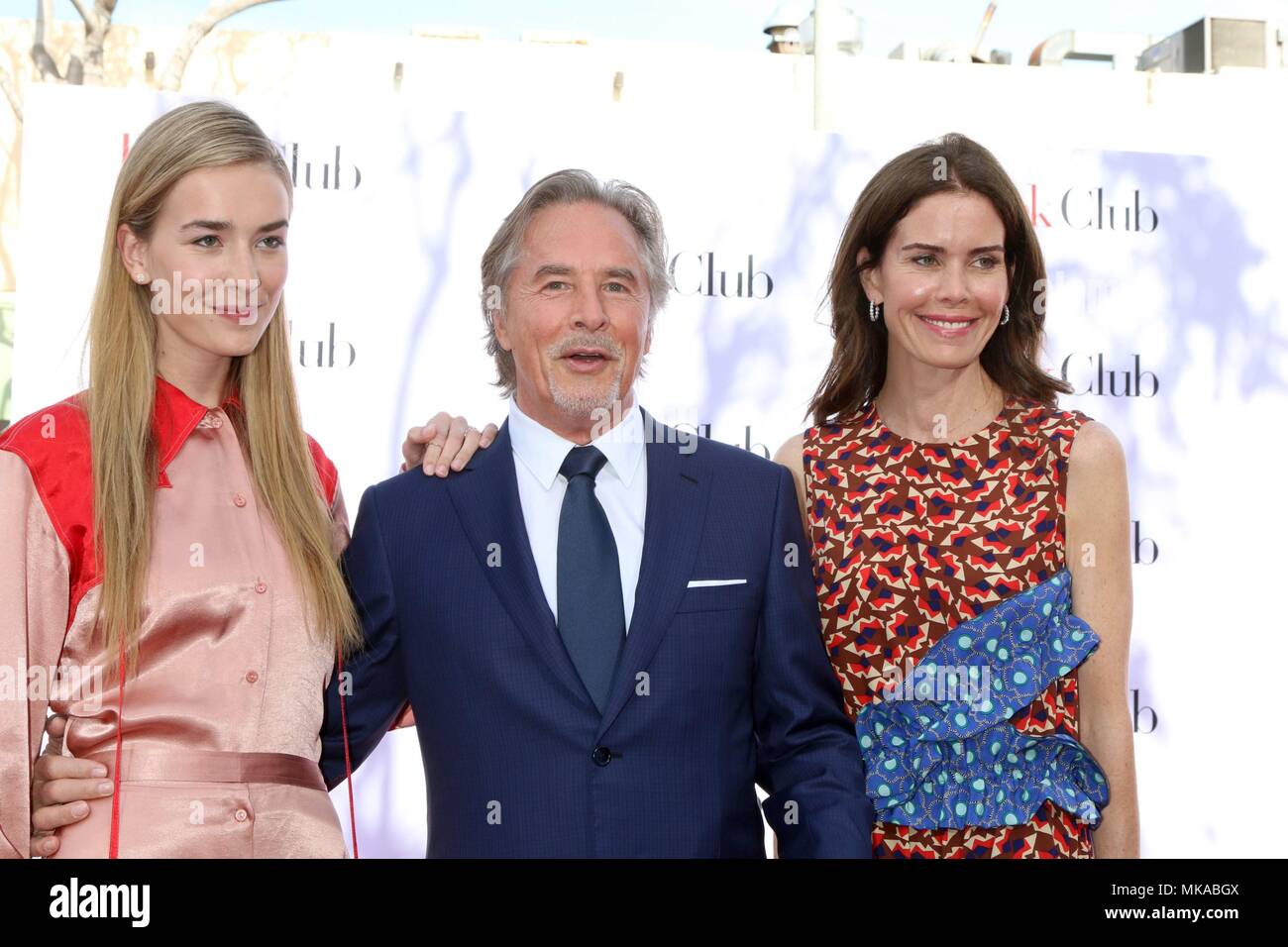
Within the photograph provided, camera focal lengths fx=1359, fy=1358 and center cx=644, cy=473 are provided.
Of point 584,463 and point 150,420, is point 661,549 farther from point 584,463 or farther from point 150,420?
point 150,420

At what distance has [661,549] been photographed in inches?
80.9

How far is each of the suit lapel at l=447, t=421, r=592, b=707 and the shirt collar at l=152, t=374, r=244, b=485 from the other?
40 centimetres

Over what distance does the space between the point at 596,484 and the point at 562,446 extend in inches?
3.3

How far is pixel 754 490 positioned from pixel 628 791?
1.67 feet

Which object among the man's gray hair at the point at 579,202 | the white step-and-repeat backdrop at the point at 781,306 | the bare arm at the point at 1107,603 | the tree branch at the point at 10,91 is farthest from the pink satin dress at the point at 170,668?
the tree branch at the point at 10,91

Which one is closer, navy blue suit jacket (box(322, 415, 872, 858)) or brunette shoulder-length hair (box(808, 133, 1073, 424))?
navy blue suit jacket (box(322, 415, 872, 858))

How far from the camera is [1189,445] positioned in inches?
168

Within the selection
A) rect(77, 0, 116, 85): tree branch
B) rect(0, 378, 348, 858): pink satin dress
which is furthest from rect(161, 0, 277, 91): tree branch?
rect(0, 378, 348, 858): pink satin dress

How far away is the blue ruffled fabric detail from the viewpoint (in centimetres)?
215

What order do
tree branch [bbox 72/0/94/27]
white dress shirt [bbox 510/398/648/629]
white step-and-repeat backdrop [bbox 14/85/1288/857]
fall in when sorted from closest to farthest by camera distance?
1. white dress shirt [bbox 510/398/648/629]
2. white step-and-repeat backdrop [bbox 14/85/1288/857]
3. tree branch [bbox 72/0/94/27]

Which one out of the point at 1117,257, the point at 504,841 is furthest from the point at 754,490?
the point at 1117,257

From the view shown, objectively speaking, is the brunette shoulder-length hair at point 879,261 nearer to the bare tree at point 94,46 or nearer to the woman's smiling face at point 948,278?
the woman's smiling face at point 948,278

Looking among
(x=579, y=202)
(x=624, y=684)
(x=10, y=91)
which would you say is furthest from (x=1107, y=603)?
(x=10, y=91)

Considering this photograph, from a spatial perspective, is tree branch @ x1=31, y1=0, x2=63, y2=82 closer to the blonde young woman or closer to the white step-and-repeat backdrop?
the white step-and-repeat backdrop
